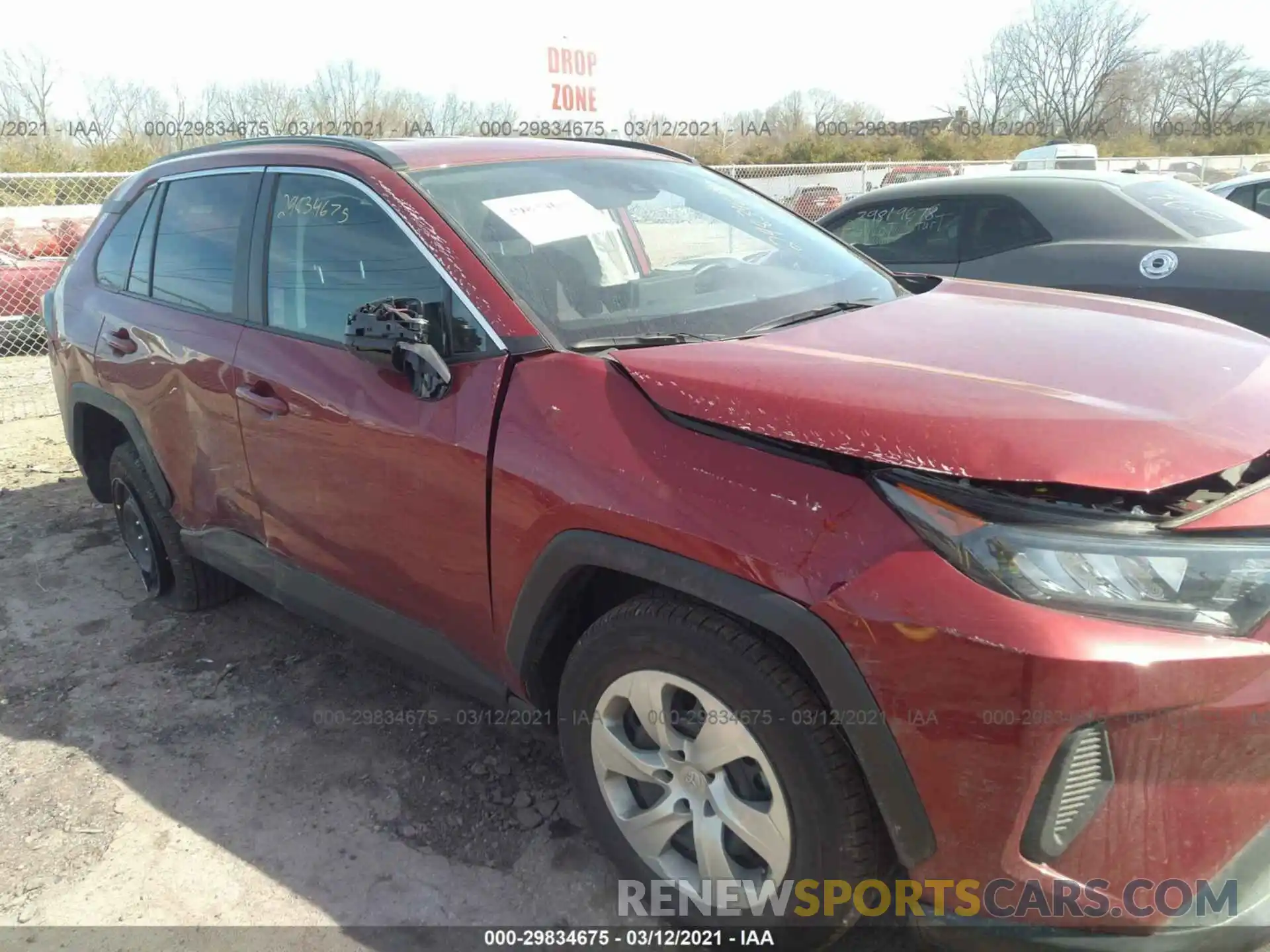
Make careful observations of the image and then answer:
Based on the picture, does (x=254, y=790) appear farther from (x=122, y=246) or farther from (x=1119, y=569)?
(x=1119, y=569)

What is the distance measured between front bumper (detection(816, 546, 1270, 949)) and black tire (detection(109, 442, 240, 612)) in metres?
3.06

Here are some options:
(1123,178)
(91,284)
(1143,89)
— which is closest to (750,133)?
(1143,89)

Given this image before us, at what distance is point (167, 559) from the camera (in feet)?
12.7

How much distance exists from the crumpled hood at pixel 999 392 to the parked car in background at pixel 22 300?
1103 cm

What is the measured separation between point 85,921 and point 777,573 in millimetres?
2049

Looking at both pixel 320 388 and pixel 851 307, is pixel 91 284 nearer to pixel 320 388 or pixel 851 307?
pixel 320 388

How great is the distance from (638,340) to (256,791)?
6.04ft

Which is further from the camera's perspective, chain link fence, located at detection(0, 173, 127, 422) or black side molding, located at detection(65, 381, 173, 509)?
chain link fence, located at detection(0, 173, 127, 422)

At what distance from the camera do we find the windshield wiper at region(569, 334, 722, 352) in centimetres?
222

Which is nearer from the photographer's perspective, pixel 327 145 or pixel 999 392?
pixel 999 392

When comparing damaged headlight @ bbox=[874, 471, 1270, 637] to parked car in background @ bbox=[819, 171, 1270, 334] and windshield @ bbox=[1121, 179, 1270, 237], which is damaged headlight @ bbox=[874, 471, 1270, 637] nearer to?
parked car in background @ bbox=[819, 171, 1270, 334]

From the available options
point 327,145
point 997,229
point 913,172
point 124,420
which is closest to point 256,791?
point 124,420

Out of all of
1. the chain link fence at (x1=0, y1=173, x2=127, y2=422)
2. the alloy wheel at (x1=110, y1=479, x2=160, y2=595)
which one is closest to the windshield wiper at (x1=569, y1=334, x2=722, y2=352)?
the alloy wheel at (x1=110, y1=479, x2=160, y2=595)

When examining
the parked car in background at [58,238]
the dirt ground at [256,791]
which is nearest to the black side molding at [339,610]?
the dirt ground at [256,791]
